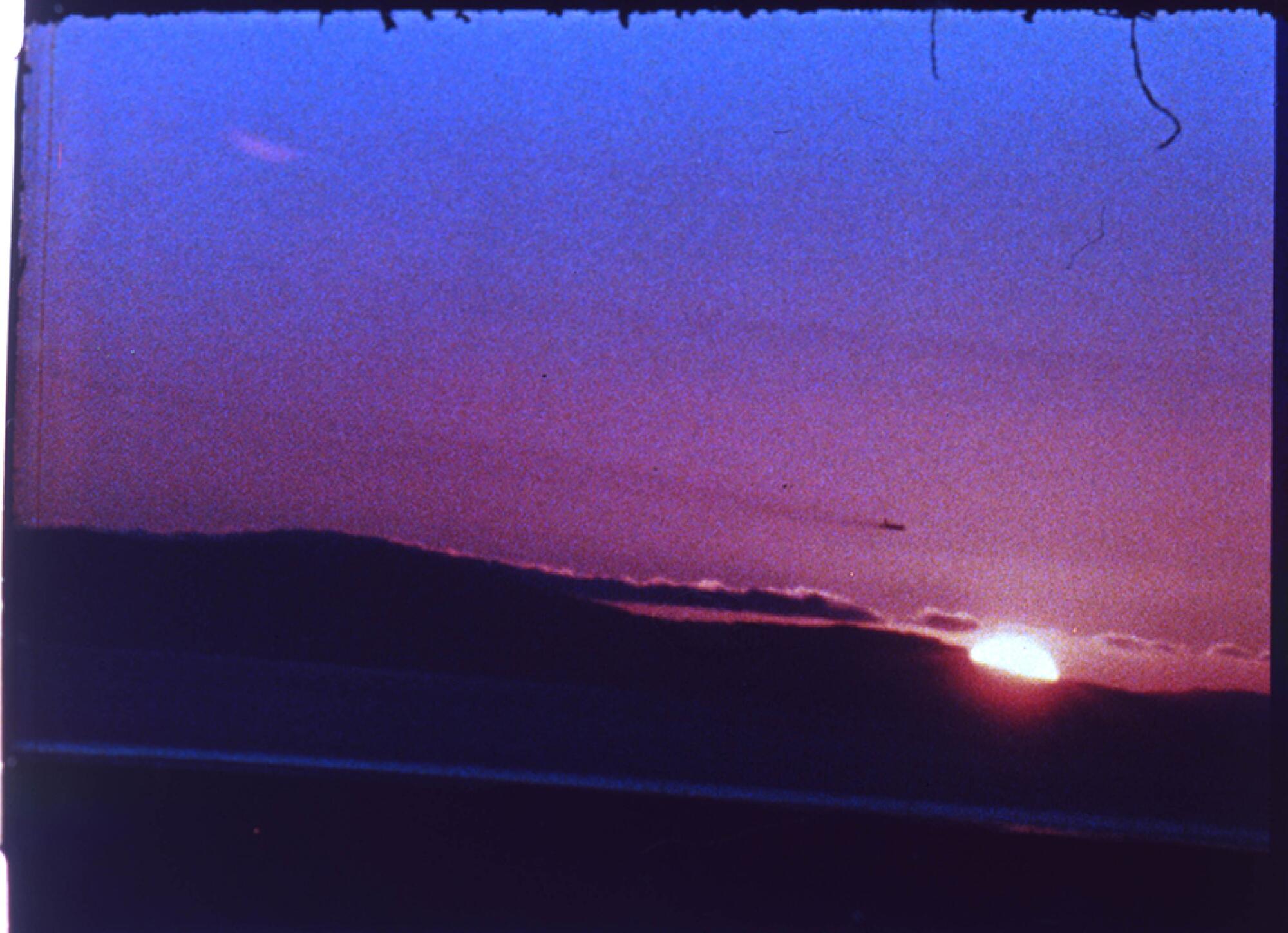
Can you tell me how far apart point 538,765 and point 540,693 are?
136 mm

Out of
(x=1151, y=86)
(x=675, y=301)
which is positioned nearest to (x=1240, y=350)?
(x=1151, y=86)

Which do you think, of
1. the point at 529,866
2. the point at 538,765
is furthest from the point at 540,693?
the point at 529,866

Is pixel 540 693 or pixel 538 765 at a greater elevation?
pixel 540 693

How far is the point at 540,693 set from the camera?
1.64 meters

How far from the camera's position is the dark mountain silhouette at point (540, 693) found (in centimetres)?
155

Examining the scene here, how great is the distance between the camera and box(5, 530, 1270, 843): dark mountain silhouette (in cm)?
155

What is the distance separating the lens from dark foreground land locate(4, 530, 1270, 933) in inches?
60.9

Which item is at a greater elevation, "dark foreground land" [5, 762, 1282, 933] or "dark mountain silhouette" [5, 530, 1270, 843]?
"dark mountain silhouette" [5, 530, 1270, 843]

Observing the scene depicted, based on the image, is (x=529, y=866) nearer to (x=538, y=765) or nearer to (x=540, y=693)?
(x=538, y=765)

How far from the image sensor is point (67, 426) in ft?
5.65

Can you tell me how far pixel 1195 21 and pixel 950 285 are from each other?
64 centimetres

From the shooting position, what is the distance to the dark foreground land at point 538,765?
1548mm

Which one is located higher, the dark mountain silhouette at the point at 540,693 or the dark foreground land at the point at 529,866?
the dark mountain silhouette at the point at 540,693

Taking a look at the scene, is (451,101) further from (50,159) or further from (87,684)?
(87,684)
